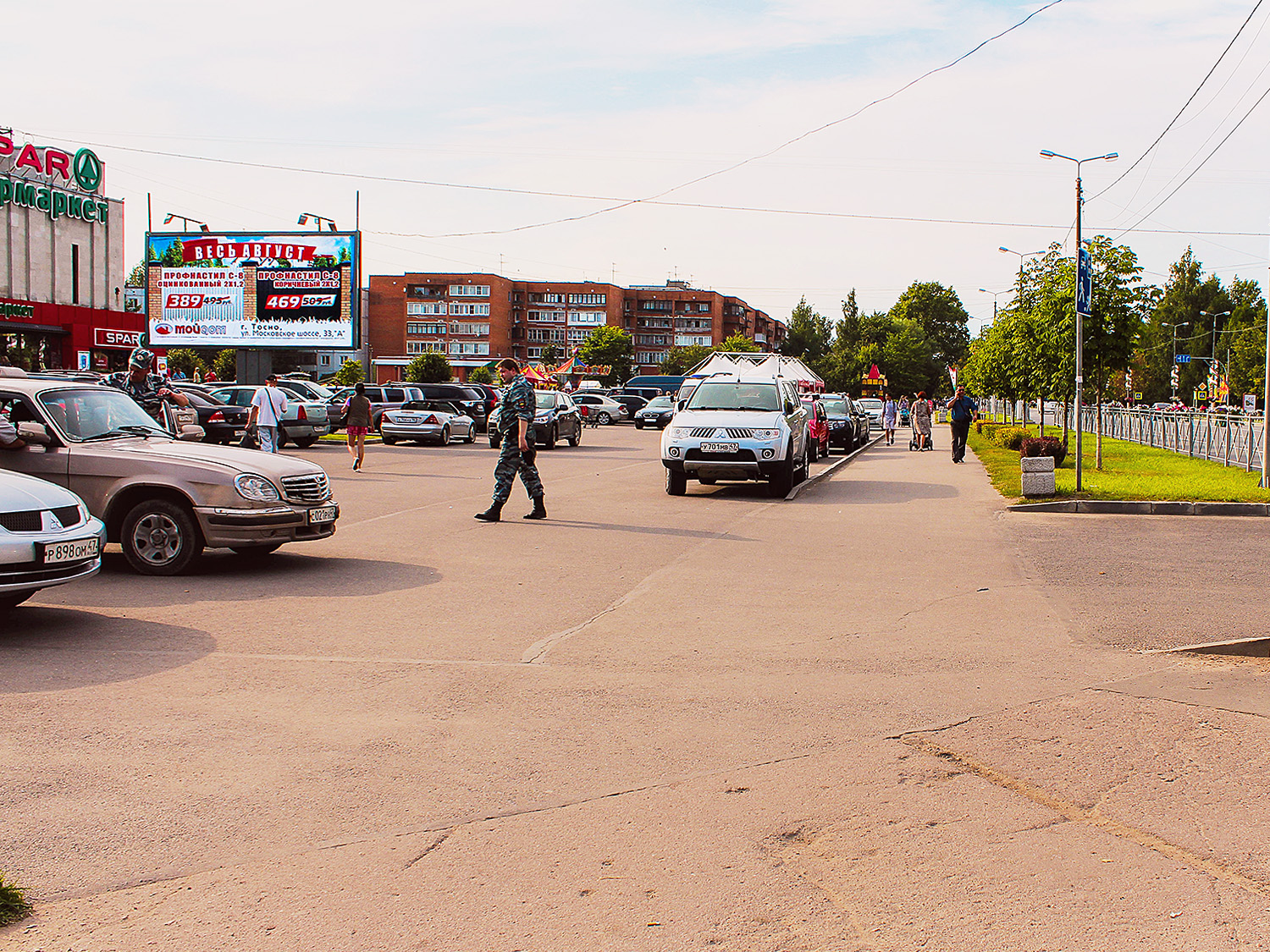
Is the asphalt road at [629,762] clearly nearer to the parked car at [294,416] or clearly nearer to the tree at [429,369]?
the parked car at [294,416]

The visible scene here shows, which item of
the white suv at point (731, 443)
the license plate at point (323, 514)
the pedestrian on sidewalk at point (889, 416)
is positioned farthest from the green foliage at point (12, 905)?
the pedestrian on sidewalk at point (889, 416)

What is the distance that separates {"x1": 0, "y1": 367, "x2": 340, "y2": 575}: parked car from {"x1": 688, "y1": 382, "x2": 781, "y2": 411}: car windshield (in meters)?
9.90

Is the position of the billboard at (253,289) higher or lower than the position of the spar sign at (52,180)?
lower

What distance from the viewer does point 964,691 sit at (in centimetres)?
636

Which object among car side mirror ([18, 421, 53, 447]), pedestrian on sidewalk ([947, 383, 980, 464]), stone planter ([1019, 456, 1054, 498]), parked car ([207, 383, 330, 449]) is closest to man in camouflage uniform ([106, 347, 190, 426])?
car side mirror ([18, 421, 53, 447])

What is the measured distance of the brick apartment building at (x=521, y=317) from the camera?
133 metres

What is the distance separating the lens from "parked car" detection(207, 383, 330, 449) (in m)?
31.1

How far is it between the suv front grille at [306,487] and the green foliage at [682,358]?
11935 centimetres

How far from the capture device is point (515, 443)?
46.7 ft

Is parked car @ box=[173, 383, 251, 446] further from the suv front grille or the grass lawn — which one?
the suv front grille

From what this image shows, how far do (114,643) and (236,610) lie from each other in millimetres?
1252

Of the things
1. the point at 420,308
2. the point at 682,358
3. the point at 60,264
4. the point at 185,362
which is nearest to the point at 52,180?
the point at 60,264

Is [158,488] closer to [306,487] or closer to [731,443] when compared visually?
[306,487]

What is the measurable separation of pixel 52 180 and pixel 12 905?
48208mm
